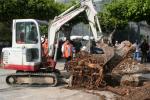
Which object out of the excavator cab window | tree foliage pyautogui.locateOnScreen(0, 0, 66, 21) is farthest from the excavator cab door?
tree foliage pyautogui.locateOnScreen(0, 0, 66, 21)

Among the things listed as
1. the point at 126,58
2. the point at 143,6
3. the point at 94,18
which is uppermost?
the point at 143,6

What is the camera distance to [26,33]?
18453 mm

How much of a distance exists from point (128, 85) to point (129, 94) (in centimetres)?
255

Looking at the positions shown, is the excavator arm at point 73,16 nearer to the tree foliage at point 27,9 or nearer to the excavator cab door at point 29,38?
the excavator cab door at point 29,38

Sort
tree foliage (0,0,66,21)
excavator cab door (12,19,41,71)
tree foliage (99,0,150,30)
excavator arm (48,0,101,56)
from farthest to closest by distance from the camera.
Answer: tree foliage (0,0,66,21), tree foliage (99,0,150,30), excavator arm (48,0,101,56), excavator cab door (12,19,41,71)

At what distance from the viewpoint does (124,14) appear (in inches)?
1336

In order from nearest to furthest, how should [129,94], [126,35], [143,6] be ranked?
[129,94], [143,6], [126,35]

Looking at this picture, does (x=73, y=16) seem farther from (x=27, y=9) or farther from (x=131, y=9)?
(x=27, y=9)

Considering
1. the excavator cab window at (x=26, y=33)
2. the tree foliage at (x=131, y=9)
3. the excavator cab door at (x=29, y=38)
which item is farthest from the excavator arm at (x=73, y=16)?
the tree foliage at (x=131, y=9)

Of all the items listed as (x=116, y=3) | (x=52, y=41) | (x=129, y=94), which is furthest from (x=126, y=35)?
(x=129, y=94)

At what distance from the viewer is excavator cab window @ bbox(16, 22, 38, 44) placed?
725 inches

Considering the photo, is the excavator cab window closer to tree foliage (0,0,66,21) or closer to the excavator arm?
the excavator arm

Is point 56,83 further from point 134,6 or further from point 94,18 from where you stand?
point 134,6

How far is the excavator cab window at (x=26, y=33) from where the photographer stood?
1842 centimetres
